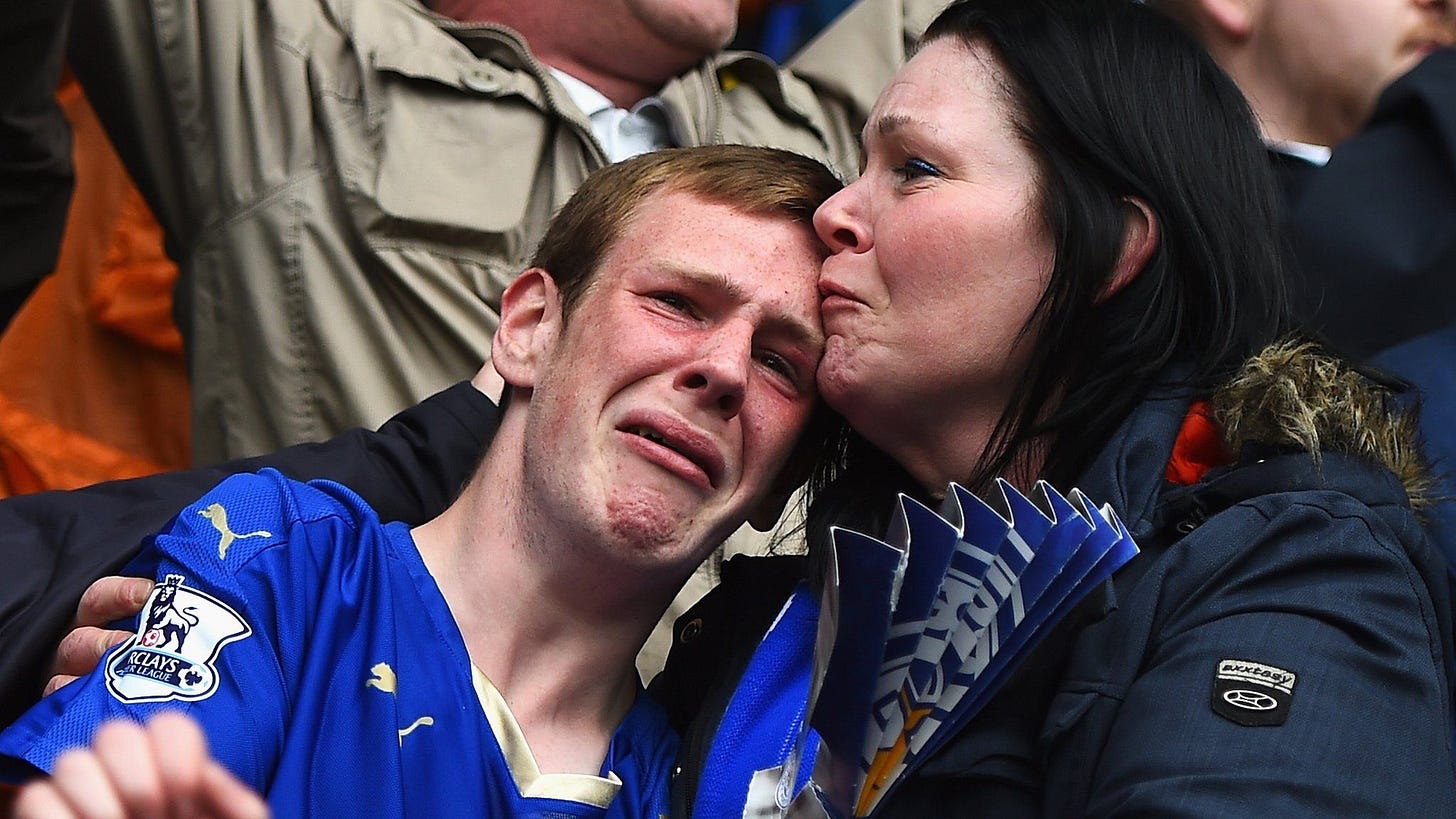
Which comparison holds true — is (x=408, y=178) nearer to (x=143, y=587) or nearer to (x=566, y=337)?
(x=566, y=337)

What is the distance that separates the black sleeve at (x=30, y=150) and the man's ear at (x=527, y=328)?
80 cm

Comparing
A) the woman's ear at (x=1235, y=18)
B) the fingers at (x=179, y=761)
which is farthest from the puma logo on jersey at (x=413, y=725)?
the woman's ear at (x=1235, y=18)

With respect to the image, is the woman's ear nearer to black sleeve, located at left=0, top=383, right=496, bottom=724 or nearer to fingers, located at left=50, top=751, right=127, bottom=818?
black sleeve, located at left=0, top=383, right=496, bottom=724

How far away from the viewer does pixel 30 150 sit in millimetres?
2584

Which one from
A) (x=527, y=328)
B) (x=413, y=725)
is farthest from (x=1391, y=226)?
(x=413, y=725)

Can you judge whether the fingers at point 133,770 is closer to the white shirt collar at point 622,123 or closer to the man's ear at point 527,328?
the man's ear at point 527,328

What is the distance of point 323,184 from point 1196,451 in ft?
5.13

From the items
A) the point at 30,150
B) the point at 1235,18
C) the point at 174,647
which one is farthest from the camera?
the point at 1235,18

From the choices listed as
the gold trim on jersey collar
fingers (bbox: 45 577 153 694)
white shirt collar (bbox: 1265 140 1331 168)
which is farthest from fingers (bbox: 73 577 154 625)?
white shirt collar (bbox: 1265 140 1331 168)

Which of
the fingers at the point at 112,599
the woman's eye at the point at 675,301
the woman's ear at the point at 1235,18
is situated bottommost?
the fingers at the point at 112,599

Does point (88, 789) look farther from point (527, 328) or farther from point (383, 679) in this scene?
point (527, 328)

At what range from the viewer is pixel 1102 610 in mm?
1729

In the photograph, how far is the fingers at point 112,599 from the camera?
5.92 feet

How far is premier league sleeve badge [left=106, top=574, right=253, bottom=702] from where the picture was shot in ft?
5.34
